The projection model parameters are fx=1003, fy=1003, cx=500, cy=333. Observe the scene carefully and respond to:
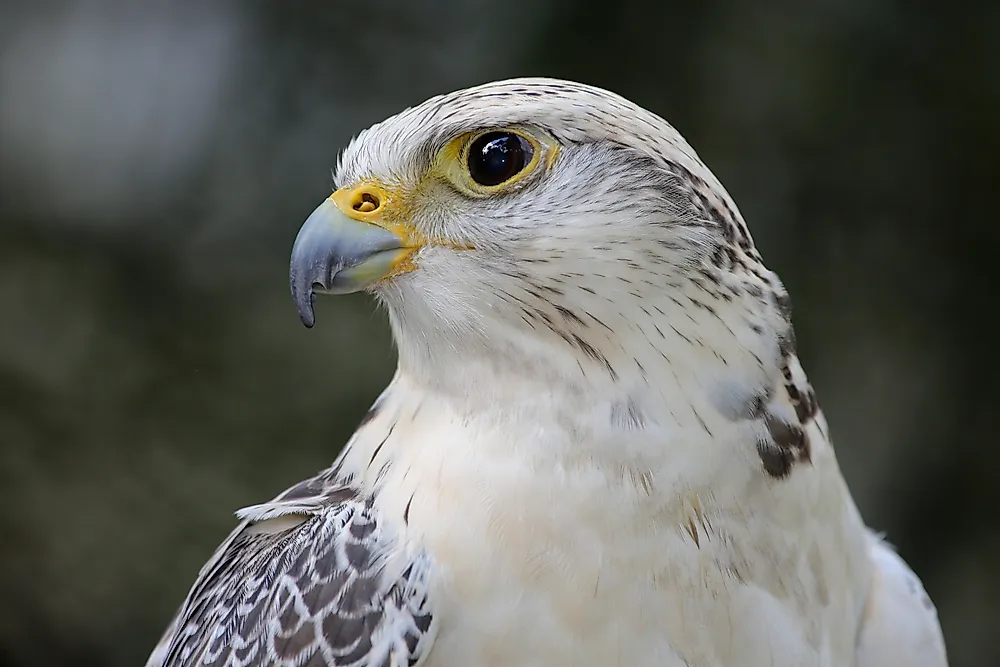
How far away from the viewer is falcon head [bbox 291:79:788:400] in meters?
1.64

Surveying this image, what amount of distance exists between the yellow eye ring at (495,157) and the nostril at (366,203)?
149 mm

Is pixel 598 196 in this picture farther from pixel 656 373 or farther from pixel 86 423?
pixel 86 423

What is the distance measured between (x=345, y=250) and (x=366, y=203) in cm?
11

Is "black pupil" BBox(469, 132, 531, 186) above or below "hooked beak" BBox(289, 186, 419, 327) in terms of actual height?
above

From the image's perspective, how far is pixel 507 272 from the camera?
166cm

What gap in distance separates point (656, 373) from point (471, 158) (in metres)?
0.47

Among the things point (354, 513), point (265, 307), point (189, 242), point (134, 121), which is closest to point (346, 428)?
point (265, 307)

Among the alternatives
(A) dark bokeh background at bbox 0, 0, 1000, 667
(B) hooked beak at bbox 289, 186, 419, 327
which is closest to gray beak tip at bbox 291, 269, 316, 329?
(B) hooked beak at bbox 289, 186, 419, 327

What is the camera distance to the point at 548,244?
164 cm

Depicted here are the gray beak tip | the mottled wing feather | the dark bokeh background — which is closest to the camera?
the mottled wing feather

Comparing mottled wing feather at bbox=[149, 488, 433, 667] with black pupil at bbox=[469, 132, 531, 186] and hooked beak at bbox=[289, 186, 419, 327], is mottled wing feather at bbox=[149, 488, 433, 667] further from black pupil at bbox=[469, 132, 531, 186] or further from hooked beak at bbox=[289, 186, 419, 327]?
black pupil at bbox=[469, 132, 531, 186]

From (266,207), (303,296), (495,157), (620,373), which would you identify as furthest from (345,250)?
(266,207)

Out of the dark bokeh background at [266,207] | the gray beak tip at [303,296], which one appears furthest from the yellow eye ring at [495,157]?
the dark bokeh background at [266,207]

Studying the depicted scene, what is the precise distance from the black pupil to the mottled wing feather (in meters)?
0.59
